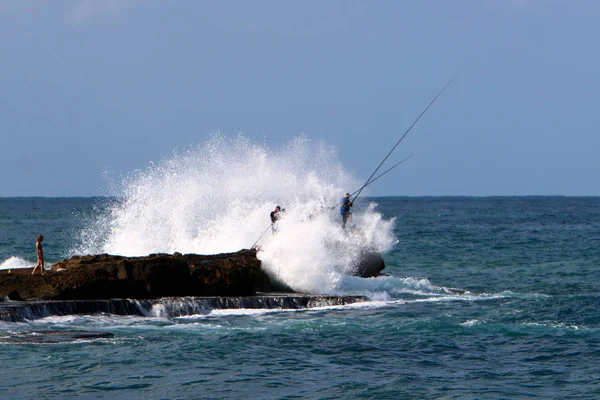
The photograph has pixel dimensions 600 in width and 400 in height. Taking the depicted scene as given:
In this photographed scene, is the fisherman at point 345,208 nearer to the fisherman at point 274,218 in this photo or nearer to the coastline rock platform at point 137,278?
the fisherman at point 274,218

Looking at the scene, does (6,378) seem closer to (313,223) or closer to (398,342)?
(398,342)

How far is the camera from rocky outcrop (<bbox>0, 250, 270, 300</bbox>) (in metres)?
18.2

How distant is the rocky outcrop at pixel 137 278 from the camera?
59.8 ft

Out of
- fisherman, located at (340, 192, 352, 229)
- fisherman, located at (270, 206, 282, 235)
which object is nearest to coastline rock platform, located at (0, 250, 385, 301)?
fisherman, located at (270, 206, 282, 235)

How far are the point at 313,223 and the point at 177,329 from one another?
7783 mm

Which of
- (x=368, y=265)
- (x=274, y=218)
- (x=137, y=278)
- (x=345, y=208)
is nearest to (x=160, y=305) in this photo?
(x=137, y=278)

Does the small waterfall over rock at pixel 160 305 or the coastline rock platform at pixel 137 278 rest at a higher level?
the coastline rock platform at pixel 137 278

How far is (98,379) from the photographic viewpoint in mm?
12938

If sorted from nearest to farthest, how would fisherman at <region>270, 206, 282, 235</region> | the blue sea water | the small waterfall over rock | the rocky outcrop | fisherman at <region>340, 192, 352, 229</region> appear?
the blue sea water, the small waterfall over rock, the rocky outcrop, fisherman at <region>270, 206, 282, 235</region>, fisherman at <region>340, 192, 352, 229</region>

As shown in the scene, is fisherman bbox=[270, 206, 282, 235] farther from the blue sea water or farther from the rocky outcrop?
the rocky outcrop

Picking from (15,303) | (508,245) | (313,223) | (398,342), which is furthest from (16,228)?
(398,342)

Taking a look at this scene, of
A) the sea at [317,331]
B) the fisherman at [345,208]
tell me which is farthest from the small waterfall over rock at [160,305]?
the fisherman at [345,208]

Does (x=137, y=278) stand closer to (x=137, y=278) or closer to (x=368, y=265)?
(x=137, y=278)

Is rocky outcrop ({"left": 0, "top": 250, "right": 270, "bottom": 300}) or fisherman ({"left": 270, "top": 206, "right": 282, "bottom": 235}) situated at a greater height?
fisherman ({"left": 270, "top": 206, "right": 282, "bottom": 235})
